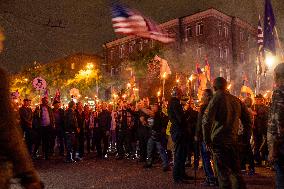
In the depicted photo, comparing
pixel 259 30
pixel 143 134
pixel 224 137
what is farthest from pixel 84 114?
pixel 224 137

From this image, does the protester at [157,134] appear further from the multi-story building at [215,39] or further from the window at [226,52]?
the window at [226,52]

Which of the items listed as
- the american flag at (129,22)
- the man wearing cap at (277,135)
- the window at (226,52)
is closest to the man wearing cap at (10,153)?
the man wearing cap at (277,135)

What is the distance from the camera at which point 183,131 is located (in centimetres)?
998

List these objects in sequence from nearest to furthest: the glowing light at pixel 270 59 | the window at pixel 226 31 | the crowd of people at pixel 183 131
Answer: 1. the crowd of people at pixel 183 131
2. the glowing light at pixel 270 59
3. the window at pixel 226 31

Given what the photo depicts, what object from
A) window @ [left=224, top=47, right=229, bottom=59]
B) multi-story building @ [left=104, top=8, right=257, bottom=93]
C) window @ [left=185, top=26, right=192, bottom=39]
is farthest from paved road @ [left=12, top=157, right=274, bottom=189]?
window @ [left=224, top=47, right=229, bottom=59]

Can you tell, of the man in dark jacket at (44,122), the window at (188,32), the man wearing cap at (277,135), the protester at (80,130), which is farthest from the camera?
the window at (188,32)

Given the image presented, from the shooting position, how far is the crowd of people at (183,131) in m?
6.38

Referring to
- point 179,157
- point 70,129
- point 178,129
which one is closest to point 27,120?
point 70,129

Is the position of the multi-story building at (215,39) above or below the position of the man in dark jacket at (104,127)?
above

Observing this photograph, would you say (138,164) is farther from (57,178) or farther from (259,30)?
(259,30)

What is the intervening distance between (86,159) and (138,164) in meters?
2.77

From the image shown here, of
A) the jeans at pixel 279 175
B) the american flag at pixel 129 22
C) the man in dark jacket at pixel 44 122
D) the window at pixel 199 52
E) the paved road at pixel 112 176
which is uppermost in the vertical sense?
the window at pixel 199 52

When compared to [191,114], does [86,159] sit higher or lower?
lower

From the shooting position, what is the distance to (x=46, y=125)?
52.7 feet
